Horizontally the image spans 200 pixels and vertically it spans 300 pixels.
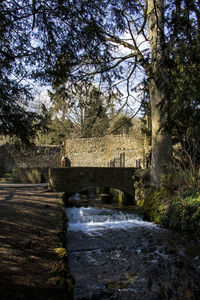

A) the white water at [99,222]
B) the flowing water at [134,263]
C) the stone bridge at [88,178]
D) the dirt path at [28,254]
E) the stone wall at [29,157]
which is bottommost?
the white water at [99,222]

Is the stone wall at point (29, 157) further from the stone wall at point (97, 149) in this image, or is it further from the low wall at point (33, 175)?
the low wall at point (33, 175)

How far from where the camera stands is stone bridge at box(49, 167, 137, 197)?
11.2 meters

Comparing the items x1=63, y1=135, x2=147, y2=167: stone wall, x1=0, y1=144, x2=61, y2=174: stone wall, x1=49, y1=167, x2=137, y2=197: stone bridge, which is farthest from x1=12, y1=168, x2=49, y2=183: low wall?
x1=63, y1=135, x2=147, y2=167: stone wall

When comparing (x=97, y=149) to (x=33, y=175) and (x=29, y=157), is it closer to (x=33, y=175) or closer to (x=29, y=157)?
(x=29, y=157)

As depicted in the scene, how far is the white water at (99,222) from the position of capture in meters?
7.59

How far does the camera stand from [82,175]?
38.1 feet

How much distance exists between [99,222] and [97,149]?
14.5 meters

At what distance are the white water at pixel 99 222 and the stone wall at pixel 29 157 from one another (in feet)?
43.6

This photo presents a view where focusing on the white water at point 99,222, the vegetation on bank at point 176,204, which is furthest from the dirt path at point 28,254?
the vegetation on bank at point 176,204

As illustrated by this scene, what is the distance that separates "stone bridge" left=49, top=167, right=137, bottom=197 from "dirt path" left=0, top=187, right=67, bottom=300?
18.0 ft

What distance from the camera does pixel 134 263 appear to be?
442cm

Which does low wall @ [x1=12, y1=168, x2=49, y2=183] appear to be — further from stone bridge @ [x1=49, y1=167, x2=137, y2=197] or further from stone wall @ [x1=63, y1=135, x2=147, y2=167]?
stone wall @ [x1=63, y1=135, x2=147, y2=167]

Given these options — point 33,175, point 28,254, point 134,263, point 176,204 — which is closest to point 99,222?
point 176,204

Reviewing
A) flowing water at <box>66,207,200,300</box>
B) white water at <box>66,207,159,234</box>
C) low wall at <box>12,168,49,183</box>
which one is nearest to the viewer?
flowing water at <box>66,207,200,300</box>
